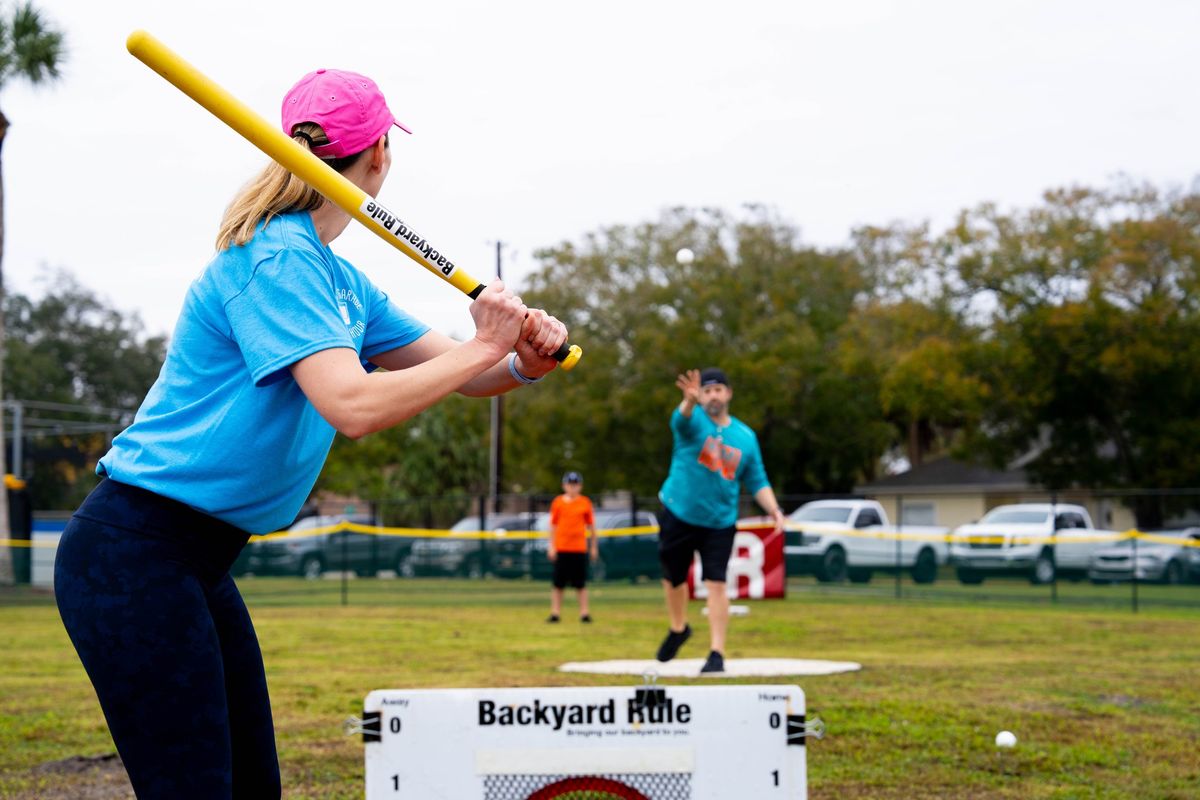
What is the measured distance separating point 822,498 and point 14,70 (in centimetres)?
1741

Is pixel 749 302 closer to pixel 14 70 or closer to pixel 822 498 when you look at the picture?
pixel 822 498

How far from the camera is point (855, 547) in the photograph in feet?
81.0

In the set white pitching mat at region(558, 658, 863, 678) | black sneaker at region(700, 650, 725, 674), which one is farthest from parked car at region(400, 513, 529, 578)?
black sneaker at region(700, 650, 725, 674)

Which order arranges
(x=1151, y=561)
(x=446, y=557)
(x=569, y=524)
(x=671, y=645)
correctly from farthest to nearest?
(x=446, y=557) < (x=1151, y=561) < (x=569, y=524) < (x=671, y=645)

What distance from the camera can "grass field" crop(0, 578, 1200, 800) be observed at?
19.8 ft

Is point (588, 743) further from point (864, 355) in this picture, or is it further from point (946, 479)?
point (946, 479)

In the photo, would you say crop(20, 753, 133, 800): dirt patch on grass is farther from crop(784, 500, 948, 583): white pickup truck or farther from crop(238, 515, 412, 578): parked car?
crop(238, 515, 412, 578): parked car

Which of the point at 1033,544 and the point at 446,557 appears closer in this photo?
the point at 1033,544

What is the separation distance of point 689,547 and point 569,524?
733cm

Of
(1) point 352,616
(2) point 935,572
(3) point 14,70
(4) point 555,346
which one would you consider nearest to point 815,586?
(2) point 935,572

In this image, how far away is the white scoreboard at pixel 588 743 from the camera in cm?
381

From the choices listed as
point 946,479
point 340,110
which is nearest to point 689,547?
point 340,110

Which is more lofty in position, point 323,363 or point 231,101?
point 231,101

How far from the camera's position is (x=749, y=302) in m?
48.8
